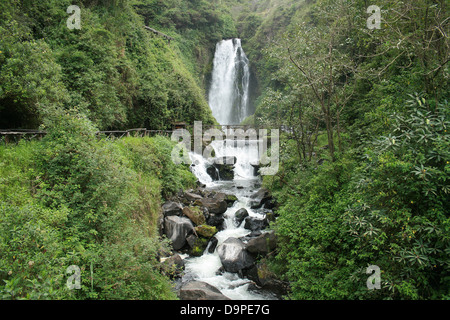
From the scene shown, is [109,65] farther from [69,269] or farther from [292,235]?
[292,235]

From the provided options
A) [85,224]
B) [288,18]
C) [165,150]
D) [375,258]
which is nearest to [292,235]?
[375,258]

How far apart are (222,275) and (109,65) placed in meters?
11.0

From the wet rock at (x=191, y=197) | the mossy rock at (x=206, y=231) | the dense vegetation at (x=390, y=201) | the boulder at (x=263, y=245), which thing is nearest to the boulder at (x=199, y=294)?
the dense vegetation at (x=390, y=201)

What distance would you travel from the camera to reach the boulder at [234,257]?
30.3ft

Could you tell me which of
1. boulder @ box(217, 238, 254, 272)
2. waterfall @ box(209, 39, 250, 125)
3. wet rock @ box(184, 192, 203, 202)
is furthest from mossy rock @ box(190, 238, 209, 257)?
waterfall @ box(209, 39, 250, 125)

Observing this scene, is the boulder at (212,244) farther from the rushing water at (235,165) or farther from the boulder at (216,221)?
the boulder at (216,221)

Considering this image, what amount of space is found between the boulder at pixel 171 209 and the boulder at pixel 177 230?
71 cm

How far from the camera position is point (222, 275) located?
9.12 metres

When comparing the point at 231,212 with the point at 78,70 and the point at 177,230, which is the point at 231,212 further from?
the point at 78,70

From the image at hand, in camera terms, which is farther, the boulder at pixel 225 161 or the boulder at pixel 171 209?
the boulder at pixel 225 161

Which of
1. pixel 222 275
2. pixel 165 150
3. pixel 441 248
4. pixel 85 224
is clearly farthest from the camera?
pixel 165 150

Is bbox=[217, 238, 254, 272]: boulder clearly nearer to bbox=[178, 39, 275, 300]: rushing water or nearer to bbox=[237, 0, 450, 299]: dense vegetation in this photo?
bbox=[178, 39, 275, 300]: rushing water

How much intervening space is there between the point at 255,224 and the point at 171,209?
4042mm

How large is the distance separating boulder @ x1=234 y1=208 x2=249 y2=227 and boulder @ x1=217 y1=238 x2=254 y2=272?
2.61 meters
